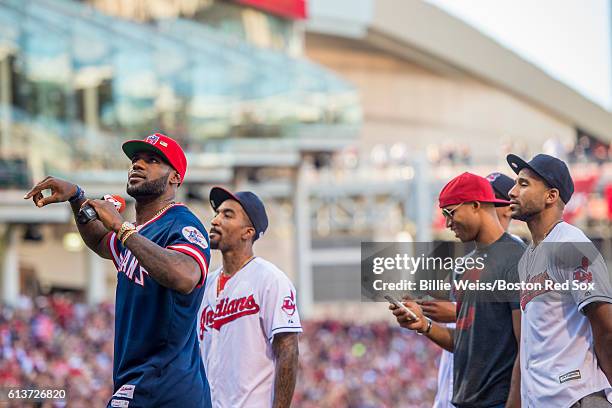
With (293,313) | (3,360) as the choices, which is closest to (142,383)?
(293,313)

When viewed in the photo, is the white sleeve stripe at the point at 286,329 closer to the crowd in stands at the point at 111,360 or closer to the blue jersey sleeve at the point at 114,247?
the blue jersey sleeve at the point at 114,247

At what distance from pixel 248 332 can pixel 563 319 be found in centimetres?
174

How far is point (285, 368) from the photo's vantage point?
20.6 ft

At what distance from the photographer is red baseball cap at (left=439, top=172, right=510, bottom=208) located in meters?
6.09

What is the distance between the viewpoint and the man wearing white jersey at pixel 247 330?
20.7 ft

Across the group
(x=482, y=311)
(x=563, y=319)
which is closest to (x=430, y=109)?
(x=482, y=311)

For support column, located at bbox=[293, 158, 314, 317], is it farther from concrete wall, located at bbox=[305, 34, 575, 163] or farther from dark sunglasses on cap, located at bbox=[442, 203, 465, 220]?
dark sunglasses on cap, located at bbox=[442, 203, 465, 220]

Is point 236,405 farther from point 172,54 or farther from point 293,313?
point 172,54

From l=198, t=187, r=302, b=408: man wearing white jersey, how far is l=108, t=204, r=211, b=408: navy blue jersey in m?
1.03

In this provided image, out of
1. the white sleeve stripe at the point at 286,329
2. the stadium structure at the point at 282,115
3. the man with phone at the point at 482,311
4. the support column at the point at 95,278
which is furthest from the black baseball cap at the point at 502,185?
the support column at the point at 95,278

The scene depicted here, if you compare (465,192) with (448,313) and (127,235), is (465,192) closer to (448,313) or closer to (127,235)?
(448,313)

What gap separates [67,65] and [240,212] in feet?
74.4

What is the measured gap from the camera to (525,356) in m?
5.68

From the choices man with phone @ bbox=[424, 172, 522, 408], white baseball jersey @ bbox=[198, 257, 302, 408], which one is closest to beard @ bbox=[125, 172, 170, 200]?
white baseball jersey @ bbox=[198, 257, 302, 408]
